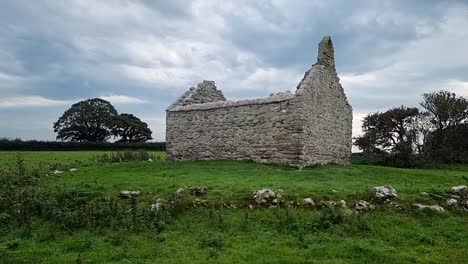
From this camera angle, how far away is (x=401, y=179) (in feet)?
59.9

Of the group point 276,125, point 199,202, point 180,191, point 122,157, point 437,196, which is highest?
point 276,125

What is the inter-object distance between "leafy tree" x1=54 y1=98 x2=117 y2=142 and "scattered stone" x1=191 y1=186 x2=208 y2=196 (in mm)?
55888

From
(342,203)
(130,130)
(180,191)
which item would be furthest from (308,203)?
(130,130)

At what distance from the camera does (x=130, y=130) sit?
67.6m

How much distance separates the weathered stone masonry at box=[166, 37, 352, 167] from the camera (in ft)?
67.6

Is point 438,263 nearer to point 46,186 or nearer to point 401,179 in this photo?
point 401,179

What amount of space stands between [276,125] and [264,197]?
366 inches

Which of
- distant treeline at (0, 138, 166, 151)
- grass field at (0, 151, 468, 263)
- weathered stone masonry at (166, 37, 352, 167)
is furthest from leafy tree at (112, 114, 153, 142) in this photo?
grass field at (0, 151, 468, 263)

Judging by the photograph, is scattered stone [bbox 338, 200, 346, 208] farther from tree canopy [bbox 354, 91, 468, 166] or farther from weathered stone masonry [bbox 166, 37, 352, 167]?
tree canopy [bbox 354, 91, 468, 166]

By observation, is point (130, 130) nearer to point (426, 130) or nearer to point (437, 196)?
point (426, 130)

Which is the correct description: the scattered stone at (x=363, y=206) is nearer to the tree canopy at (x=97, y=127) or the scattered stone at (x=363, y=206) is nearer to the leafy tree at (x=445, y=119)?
the leafy tree at (x=445, y=119)

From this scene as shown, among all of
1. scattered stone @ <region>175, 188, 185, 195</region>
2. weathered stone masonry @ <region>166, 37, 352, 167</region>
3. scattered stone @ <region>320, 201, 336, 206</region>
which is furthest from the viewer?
weathered stone masonry @ <region>166, 37, 352, 167</region>

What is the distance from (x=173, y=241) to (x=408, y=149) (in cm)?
2407

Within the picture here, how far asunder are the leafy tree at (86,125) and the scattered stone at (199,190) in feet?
183
